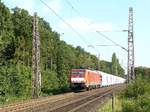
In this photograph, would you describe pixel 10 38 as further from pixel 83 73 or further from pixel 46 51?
pixel 83 73

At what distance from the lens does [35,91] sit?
4469 cm

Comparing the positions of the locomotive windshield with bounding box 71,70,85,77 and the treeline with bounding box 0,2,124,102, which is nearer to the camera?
the treeline with bounding box 0,2,124,102

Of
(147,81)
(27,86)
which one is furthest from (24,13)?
(147,81)

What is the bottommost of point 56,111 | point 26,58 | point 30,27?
point 56,111

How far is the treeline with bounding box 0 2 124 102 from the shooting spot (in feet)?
158

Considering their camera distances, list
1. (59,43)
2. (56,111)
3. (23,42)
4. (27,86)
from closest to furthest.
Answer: (56,111) → (27,86) → (23,42) → (59,43)

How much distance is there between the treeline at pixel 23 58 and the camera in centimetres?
4819

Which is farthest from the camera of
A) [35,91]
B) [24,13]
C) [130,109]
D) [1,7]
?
[24,13]

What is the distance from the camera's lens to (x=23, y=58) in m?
94.8

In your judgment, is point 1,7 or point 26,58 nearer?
point 1,7

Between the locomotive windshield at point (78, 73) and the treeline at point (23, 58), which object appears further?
the locomotive windshield at point (78, 73)

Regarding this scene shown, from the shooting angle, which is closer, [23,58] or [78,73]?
[78,73]

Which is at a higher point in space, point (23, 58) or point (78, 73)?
point (23, 58)

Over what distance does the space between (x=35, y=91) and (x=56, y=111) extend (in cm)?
1582
